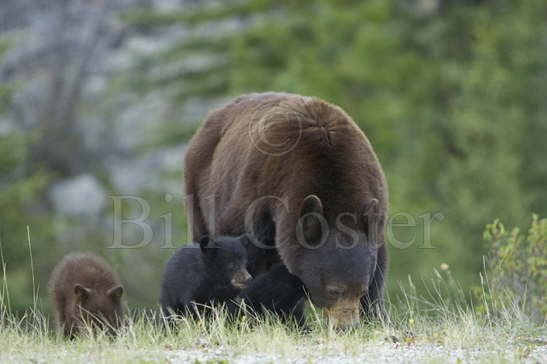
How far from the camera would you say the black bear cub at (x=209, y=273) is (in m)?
6.63

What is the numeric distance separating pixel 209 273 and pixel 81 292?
3.60ft

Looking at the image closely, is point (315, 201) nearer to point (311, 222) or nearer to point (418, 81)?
point (311, 222)

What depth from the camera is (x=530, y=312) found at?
7.65m

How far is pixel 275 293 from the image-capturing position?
654 centimetres

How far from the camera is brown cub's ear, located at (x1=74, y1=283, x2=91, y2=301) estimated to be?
278 inches

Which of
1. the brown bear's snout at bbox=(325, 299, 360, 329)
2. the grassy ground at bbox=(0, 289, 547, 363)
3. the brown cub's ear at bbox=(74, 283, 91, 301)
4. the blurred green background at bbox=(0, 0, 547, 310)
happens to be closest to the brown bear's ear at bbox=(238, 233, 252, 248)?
the grassy ground at bbox=(0, 289, 547, 363)

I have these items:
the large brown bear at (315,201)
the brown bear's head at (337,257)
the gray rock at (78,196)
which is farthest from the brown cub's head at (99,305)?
the gray rock at (78,196)

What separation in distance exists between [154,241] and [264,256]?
20176mm

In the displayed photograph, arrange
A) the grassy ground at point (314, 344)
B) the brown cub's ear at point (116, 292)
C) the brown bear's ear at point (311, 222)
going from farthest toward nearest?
the brown cub's ear at point (116, 292) → the brown bear's ear at point (311, 222) → the grassy ground at point (314, 344)

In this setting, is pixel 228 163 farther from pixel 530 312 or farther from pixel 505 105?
pixel 505 105

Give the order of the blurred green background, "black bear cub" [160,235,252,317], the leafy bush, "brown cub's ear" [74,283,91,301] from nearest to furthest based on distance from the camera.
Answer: "black bear cub" [160,235,252,317] → "brown cub's ear" [74,283,91,301] → the leafy bush → the blurred green background

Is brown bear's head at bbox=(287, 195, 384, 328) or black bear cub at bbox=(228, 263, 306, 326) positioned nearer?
brown bear's head at bbox=(287, 195, 384, 328)

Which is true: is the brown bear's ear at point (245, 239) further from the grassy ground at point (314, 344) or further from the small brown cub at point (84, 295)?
the small brown cub at point (84, 295)

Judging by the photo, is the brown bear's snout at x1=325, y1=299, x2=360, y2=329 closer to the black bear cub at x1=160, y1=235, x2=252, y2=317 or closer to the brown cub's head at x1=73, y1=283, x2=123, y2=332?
the black bear cub at x1=160, y1=235, x2=252, y2=317
